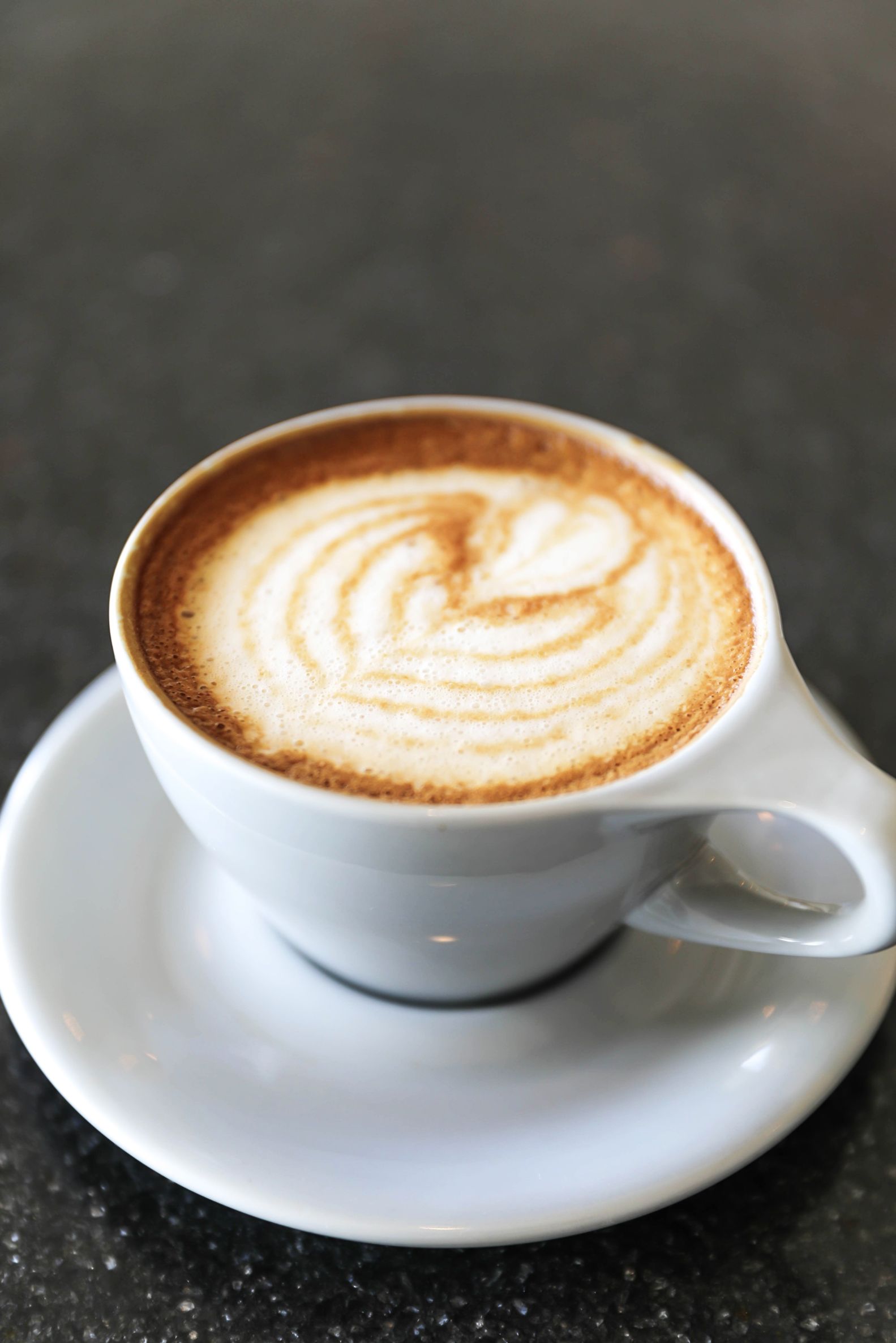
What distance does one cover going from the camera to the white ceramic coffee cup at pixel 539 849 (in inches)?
24.5

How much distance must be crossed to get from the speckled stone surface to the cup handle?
0.37ft

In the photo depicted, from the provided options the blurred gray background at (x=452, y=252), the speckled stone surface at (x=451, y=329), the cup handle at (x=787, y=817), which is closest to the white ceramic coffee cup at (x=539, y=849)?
the cup handle at (x=787, y=817)

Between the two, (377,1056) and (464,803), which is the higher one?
(464,803)

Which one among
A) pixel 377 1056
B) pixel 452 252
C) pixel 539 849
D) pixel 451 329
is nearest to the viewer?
pixel 539 849

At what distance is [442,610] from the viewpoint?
0.81 meters

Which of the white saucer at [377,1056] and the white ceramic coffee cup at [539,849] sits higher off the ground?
the white ceramic coffee cup at [539,849]

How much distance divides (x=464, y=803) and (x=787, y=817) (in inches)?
7.5

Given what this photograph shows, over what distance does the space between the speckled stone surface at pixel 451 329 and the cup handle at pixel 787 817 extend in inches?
4.5

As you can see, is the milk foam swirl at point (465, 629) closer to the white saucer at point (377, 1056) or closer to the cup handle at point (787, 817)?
the cup handle at point (787, 817)

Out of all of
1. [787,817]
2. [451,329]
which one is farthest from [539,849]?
[451,329]

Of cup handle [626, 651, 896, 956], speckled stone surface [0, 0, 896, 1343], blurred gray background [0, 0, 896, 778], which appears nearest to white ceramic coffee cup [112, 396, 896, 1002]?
cup handle [626, 651, 896, 956]

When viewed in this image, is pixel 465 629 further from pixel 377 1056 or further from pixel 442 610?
pixel 377 1056

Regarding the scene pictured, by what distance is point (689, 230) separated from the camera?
1.83 metres

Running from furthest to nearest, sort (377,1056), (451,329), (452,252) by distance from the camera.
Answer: (452,252)
(451,329)
(377,1056)
